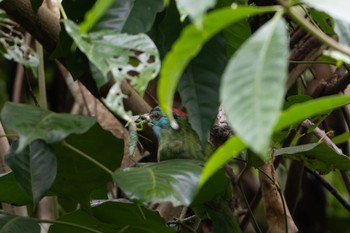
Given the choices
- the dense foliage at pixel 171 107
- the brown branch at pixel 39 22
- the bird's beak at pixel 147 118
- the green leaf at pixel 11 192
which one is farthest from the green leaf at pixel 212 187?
the brown branch at pixel 39 22

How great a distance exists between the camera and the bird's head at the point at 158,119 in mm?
1565

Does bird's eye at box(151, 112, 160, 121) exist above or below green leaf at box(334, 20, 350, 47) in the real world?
below

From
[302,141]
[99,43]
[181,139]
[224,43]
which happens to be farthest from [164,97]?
[302,141]

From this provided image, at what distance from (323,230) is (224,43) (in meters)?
2.09

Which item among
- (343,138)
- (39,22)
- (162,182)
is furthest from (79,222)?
(343,138)

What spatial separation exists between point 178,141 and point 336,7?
99cm

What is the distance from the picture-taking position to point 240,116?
1.89 feet

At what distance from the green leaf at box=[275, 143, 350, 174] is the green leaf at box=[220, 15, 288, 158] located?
2.30 feet

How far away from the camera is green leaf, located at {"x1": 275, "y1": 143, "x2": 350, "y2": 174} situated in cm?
132

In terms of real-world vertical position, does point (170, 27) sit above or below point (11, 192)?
above

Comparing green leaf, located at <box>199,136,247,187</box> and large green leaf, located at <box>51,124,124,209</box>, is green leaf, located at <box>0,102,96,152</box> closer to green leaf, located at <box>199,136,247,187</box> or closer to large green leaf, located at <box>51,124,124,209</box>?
large green leaf, located at <box>51,124,124,209</box>

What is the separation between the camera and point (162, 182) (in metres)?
0.97

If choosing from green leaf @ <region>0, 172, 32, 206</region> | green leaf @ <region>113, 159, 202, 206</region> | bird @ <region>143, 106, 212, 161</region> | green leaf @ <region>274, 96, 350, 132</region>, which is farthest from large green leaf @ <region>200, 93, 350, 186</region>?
bird @ <region>143, 106, 212, 161</region>

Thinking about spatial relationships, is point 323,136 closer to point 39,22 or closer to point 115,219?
point 115,219
